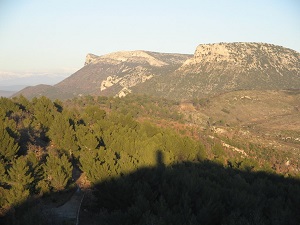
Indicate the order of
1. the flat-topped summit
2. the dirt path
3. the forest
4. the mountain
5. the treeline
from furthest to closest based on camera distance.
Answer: the flat-topped summit → the mountain → the treeline → the dirt path → the forest

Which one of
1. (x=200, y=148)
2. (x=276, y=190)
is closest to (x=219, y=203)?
(x=276, y=190)

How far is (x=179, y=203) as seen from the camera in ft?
51.3

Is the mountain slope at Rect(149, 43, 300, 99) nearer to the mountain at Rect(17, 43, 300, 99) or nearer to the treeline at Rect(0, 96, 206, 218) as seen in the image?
the mountain at Rect(17, 43, 300, 99)

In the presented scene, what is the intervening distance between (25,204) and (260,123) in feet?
318

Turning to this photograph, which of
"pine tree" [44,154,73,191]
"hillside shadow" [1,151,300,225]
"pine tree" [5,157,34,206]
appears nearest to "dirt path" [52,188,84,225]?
"hillside shadow" [1,151,300,225]

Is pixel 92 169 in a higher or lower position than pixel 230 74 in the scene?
higher

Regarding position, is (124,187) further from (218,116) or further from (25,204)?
(218,116)

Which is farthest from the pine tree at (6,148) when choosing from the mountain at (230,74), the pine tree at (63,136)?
the mountain at (230,74)

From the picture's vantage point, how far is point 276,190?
2195 cm

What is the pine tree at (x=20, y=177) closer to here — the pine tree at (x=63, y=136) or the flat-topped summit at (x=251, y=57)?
the pine tree at (x=63, y=136)

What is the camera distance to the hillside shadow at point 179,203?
567 inches

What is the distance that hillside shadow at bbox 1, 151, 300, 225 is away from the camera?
14391 mm

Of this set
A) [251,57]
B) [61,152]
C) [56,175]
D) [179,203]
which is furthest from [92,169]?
[251,57]

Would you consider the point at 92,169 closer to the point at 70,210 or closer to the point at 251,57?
the point at 70,210
